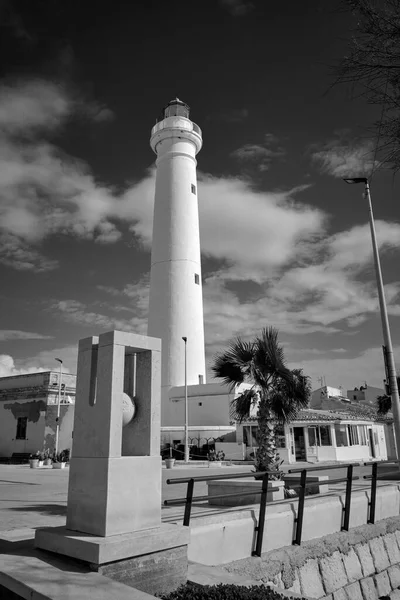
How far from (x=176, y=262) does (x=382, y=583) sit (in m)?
29.5

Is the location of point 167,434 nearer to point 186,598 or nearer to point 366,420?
point 366,420

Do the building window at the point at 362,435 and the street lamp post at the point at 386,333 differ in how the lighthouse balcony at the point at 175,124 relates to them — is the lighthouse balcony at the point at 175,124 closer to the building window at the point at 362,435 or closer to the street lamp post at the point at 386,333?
the street lamp post at the point at 386,333

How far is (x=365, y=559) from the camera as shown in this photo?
8.45 meters

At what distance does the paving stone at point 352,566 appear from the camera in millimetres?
7965

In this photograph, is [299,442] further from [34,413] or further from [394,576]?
[394,576]

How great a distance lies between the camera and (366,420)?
1455 inches

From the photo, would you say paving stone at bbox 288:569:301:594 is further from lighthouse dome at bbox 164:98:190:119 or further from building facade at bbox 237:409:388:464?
lighthouse dome at bbox 164:98:190:119

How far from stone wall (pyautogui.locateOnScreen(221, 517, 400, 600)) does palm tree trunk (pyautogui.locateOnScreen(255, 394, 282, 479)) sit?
2528 mm

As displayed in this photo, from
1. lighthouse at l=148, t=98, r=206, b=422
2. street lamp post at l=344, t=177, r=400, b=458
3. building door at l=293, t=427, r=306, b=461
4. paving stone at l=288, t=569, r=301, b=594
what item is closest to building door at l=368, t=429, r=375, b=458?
building door at l=293, t=427, r=306, b=461

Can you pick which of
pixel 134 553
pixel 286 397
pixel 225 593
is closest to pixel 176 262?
pixel 286 397

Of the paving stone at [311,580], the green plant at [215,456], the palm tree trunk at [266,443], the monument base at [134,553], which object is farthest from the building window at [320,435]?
the monument base at [134,553]

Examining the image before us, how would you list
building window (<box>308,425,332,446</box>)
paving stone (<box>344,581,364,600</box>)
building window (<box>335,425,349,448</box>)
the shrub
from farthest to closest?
building window (<box>335,425,349,448</box>) → building window (<box>308,425,332,446</box>) → paving stone (<box>344,581,364,600</box>) → the shrub

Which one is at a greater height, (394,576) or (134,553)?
(134,553)

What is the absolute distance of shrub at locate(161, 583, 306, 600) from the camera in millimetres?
4191
